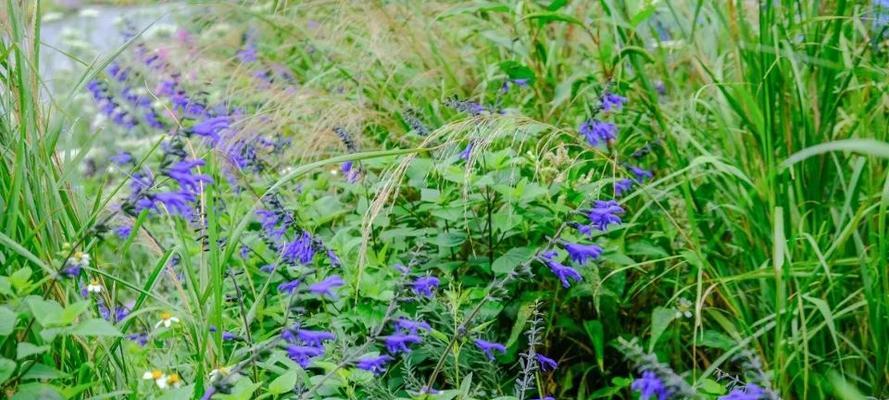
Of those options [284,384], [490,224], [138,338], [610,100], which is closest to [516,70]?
[610,100]

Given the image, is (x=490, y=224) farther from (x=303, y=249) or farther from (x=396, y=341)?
(x=396, y=341)

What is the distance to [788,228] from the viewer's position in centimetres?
272

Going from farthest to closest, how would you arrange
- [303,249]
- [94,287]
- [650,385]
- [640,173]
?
[640,173], [303,249], [94,287], [650,385]

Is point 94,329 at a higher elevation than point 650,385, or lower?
higher

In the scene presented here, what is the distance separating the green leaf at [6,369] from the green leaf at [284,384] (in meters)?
0.38

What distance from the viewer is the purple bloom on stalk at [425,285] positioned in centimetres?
223

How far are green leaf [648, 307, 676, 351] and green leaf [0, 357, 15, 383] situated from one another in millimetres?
1351

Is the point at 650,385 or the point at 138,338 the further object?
the point at 138,338

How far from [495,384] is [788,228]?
0.89m

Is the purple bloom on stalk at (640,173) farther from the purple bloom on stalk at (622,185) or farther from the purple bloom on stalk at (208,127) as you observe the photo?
the purple bloom on stalk at (208,127)

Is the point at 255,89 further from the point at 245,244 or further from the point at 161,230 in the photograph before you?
the point at 245,244

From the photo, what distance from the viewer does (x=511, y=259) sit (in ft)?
8.01

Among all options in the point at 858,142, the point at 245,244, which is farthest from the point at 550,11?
the point at 858,142

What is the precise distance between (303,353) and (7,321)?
479 millimetres
